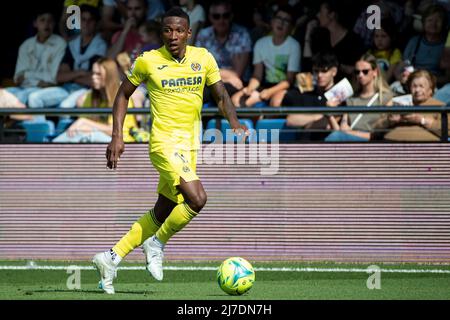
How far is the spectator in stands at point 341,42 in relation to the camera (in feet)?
46.9

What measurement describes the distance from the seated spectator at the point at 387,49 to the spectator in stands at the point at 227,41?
1.80 m

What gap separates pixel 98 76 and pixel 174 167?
16.9ft

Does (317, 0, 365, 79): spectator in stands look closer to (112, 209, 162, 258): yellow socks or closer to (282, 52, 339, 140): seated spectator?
(282, 52, 339, 140): seated spectator

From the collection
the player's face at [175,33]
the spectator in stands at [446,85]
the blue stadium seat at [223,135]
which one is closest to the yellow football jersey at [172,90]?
the player's face at [175,33]

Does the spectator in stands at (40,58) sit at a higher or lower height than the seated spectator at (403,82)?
higher

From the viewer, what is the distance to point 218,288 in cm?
1009

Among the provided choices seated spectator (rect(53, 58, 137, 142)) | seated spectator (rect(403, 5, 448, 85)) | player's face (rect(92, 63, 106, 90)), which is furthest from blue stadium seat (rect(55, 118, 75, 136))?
seated spectator (rect(403, 5, 448, 85))

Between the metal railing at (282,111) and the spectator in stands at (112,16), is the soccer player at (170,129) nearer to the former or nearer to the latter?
the metal railing at (282,111)

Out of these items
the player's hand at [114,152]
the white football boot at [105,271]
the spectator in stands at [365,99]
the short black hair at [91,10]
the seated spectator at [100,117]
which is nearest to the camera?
the player's hand at [114,152]

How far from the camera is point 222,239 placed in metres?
12.8

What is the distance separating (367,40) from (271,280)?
4.95 metres

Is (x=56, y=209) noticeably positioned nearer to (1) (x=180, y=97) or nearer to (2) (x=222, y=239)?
(2) (x=222, y=239)

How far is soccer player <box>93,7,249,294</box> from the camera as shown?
959cm

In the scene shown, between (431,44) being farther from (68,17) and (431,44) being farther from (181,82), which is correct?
(68,17)
